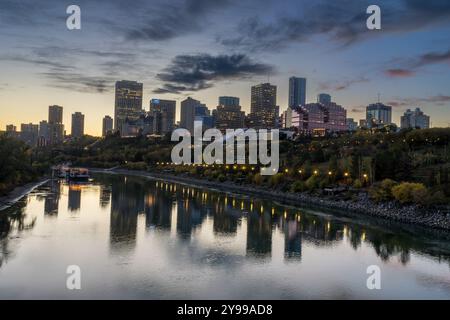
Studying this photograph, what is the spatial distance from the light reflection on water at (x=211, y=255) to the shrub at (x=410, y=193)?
332cm

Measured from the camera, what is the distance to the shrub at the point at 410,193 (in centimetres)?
3147

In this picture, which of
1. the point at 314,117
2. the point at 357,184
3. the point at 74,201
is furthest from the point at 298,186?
the point at 314,117

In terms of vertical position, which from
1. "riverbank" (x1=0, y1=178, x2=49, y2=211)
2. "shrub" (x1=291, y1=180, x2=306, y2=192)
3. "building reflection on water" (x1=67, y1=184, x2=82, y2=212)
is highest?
"shrub" (x1=291, y1=180, x2=306, y2=192)

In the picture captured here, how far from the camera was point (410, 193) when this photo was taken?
1310 inches

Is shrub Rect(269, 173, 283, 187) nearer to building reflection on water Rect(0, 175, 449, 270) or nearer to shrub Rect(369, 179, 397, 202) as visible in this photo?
building reflection on water Rect(0, 175, 449, 270)

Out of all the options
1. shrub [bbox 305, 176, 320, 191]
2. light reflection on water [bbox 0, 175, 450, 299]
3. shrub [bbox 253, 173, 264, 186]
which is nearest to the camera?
light reflection on water [bbox 0, 175, 450, 299]

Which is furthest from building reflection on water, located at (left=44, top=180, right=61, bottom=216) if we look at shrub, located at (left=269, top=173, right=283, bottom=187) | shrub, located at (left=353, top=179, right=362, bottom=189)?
shrub, located at (left=353, top=179, right=362, bottom=189)

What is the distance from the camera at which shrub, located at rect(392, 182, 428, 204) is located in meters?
31.5

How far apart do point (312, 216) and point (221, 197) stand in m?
16.4

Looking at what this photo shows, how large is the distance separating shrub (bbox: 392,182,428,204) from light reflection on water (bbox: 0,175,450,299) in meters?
3.32

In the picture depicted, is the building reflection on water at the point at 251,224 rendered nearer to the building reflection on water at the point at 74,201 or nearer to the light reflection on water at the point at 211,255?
the light reflection on water at the point at 211,255

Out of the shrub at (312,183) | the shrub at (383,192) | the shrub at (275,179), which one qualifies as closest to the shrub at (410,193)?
the shrub at (383,192)
